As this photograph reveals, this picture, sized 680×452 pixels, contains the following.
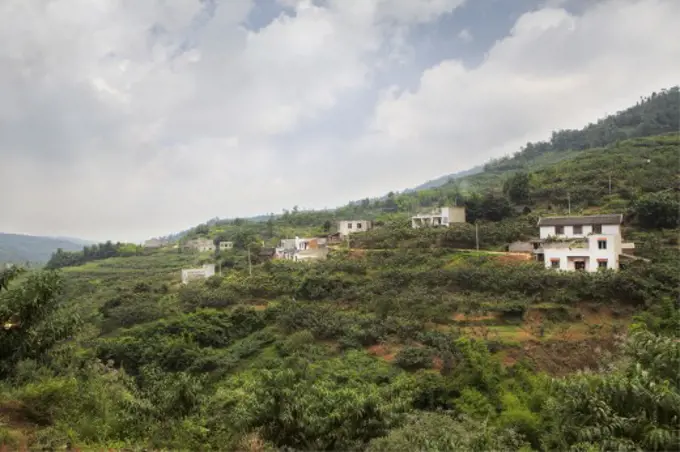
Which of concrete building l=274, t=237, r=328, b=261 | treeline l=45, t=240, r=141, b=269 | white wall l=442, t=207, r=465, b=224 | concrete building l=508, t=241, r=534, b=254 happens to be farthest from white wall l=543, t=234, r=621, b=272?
treeline l=45, t=240, r=141, b=269

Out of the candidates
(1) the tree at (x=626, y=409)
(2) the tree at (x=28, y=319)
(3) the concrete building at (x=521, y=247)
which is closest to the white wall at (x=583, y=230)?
(3) the concrete building at (x=521, y=247)

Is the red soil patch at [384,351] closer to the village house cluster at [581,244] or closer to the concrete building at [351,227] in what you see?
the village house cluster at [581,244]

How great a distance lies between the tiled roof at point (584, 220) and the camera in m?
25.5

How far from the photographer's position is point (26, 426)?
7934 millimetres

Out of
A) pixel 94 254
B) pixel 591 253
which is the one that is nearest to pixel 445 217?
pixel 591 253

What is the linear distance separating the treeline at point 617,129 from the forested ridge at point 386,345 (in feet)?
115

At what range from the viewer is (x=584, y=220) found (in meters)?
26.6

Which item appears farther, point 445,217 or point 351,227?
point 351,227

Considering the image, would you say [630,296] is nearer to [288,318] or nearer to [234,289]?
[288,318]

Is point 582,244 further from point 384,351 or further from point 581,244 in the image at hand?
point 384,351

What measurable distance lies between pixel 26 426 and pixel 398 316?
632 inches

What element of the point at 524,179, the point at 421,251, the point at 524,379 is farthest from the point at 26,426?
the point at 524,179

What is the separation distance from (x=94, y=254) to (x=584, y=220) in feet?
204

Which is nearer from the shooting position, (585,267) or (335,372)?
(335,372)
